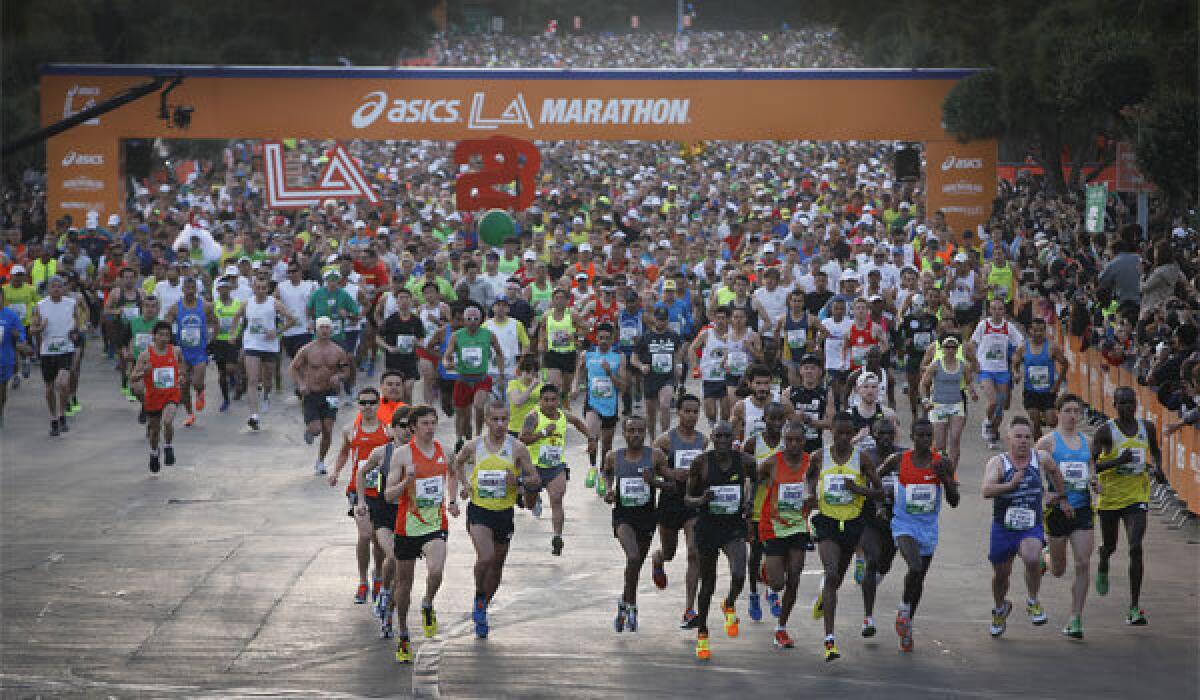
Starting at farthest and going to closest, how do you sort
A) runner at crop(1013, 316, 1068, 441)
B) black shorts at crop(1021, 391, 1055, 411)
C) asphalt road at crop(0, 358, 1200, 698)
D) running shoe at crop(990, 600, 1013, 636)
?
black shorts at crop(1021, 391, 1055, 411) < runner at crop(1013, 316, 1068, 441) < running shoe at crop(990, 600, 1013, 636) < asphalt road at crop(0, 358, 1200, 698)

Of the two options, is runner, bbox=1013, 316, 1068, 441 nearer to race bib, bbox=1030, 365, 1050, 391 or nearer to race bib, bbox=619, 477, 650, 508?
race bib, bbox=1030, 365, 1050, 391

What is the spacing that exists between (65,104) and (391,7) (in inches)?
1475

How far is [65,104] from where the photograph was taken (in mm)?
33969

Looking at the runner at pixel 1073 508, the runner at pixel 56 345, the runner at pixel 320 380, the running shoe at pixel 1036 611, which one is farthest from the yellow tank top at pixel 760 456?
the runner at pixel 56 345

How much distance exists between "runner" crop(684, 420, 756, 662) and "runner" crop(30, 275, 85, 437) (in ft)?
38.7

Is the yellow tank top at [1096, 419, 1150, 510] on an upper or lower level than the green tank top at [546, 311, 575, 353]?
lower

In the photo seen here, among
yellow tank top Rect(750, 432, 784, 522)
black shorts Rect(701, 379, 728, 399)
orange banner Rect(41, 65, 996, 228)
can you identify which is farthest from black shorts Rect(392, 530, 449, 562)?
orange banner Rect(41, 65, 996, 228)

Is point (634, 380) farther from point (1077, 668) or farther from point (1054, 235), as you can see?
→ point (1077, 668)

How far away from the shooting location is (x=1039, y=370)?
19688 mm

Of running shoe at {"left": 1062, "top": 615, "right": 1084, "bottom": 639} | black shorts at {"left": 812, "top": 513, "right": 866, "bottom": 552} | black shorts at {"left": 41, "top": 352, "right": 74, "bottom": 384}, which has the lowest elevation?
running shoe at {"left": 1062, "top": 615, "right": 1084, "bottom": 639}

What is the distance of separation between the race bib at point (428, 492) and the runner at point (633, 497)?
3.94 ft

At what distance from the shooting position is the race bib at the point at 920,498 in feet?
41.7

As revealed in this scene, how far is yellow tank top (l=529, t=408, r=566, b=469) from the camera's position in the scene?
1534cm

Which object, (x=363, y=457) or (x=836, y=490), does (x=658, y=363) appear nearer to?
(x=363, y=457)
